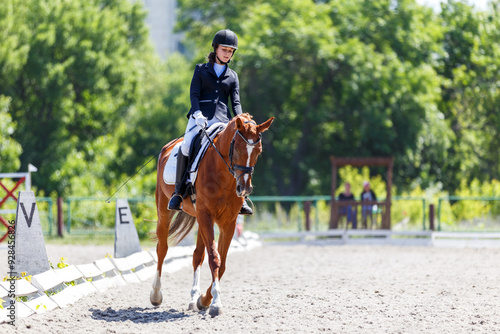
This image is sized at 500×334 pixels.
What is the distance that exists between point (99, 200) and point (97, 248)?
11.7 ft

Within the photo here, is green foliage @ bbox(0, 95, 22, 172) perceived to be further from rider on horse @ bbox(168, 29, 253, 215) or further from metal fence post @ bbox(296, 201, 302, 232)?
rider on horse @ bbox(168, 29, 253, 215)

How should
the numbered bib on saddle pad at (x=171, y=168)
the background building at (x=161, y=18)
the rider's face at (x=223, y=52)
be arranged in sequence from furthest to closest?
the background building at (x=161, y=18) < the numbered bib on saddle pad at (x=171, y=168) < the rider's face at (x=223, y=52)

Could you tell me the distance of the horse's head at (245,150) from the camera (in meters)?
6.91

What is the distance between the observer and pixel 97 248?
17344mm

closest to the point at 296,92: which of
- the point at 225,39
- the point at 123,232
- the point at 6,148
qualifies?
the point at 6,148

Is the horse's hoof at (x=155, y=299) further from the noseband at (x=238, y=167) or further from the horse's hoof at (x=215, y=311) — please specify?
the noseband at (x=238, y=167)

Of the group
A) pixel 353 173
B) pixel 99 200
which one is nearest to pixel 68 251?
pixel 99 200

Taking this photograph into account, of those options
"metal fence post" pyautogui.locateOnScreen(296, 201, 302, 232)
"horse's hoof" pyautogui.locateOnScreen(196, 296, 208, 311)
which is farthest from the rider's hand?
"metal fence post" pyautogui.locateOnScreen(296, 201, 302, 232)

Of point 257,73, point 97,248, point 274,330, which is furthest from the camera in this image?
point 257,73

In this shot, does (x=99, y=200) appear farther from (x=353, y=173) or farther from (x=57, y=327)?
(x=57, y=327)

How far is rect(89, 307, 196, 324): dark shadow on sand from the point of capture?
23.8 feet

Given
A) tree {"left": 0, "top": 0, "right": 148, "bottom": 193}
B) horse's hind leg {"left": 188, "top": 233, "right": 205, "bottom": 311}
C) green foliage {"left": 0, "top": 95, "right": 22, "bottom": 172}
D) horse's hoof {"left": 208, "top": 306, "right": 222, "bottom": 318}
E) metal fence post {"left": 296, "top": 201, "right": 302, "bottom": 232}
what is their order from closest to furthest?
horse's hoof {"left": 208, "top": 306, "right": 222, "bottom": 318}
horse's hind leg {"left": 188, "top": 233, "right": 205, "bottom": 311}
metal fence post {"left": 296, "top": 201, "right": 302, "bottom": 232}
green foliage {"left": 0, "top": 95, "right": 22, "bottom": 172}
tree {"left": 0, "top": 0, "right": 148, "bottom": 193}

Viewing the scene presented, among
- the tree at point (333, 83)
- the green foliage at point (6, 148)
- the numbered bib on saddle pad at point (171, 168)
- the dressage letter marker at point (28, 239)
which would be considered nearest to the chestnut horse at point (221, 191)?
the numbered bib on saddle pad at point (171, 168)

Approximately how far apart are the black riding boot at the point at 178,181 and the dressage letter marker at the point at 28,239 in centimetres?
150
